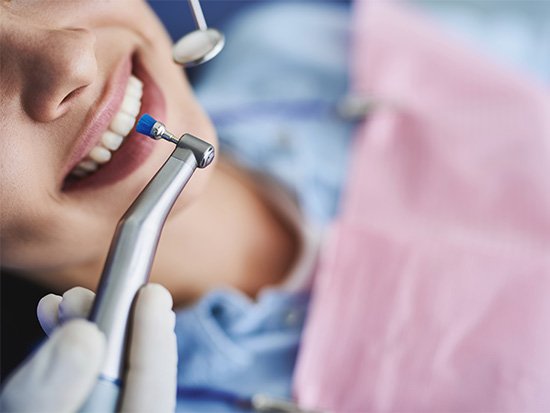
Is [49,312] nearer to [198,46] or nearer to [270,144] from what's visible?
[198,46]

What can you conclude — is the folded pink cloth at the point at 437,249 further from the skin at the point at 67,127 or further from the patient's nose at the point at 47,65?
the patient's nose at the point at 47,65

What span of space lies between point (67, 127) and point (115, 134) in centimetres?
4

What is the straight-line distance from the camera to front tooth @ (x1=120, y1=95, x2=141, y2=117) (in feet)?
1.65

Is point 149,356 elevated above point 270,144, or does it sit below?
below

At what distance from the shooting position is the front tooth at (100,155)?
0.50 meters

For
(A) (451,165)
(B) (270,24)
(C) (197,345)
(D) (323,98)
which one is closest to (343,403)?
(C) (197,345)

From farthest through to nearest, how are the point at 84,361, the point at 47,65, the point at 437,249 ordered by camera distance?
1. the point at 437,249
2. the point at 47,65
3. the point at 84,361

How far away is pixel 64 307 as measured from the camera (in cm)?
36

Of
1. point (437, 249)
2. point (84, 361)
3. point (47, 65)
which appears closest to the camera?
point (84, 361)

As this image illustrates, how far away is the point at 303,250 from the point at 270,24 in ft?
1.31

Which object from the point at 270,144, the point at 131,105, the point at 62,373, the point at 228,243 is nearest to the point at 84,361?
the point at 62,373

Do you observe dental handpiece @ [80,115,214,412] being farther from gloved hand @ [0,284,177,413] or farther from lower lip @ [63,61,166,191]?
lower lip @ [63,61,166,191]

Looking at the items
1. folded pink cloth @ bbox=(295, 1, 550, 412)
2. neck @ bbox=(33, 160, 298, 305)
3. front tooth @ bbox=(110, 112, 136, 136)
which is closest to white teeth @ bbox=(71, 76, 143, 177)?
front tooth @ bbox=(110, 112, 136, 136)

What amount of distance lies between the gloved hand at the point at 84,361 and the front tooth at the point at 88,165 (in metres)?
0.15
